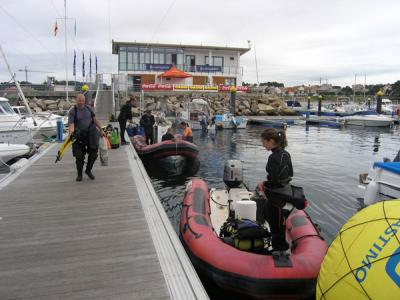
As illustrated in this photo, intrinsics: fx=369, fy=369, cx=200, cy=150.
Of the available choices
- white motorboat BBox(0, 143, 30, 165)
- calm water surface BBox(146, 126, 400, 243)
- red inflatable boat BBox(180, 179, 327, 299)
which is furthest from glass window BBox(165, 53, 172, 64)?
red inflatable boat BBox(180, 179, 327, 299)

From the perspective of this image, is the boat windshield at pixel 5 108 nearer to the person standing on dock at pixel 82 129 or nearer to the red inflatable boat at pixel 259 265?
the person standing on dock at pixel 82 129

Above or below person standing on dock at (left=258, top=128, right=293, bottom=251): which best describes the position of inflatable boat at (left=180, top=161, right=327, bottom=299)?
below

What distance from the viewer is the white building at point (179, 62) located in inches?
1655

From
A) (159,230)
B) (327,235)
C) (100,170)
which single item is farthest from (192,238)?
(100,170)

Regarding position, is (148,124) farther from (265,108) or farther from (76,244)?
(265,108)

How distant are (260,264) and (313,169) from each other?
420 inches

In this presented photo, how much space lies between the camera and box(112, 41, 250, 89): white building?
138ft

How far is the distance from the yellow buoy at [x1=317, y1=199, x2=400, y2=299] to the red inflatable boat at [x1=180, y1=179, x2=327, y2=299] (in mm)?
1069

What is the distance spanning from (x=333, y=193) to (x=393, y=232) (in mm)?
8252

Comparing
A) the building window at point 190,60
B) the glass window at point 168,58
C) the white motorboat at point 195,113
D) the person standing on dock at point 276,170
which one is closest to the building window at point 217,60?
the building window at point 190,60

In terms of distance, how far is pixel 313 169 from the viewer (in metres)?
14.3

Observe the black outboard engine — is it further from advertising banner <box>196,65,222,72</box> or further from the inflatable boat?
advertising banner <box>196,65,222,72</box>

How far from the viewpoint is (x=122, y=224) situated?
5207mm

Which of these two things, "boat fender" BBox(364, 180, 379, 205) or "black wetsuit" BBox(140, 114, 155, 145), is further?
"black wetsuit" BBox(140, 114, 155, 145)
